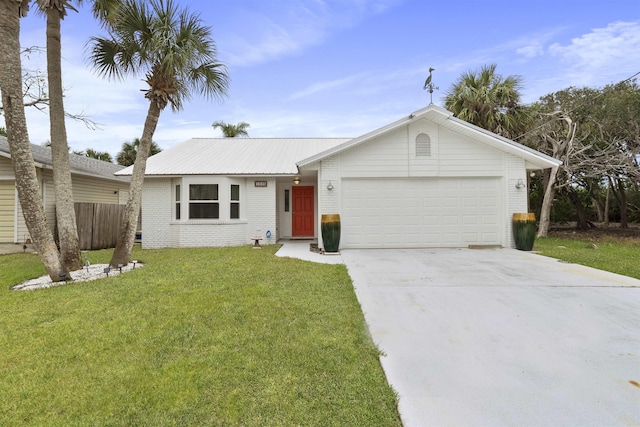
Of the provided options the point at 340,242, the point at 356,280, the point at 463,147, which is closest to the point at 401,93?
the point at 463,147

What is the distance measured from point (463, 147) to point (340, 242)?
16.7 ft

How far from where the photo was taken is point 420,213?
1032 cm

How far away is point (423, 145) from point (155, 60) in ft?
26.1

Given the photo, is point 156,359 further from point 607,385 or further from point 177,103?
point 177,103

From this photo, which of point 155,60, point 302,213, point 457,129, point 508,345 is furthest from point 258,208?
point 508,345

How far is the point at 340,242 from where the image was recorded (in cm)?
1024

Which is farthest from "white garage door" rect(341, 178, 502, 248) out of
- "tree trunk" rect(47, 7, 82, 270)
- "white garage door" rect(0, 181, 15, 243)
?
"white garage door" rect(0, 181, 15, 243)

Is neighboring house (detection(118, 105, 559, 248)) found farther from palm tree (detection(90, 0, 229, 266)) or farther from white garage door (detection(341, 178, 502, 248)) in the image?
palm tree (detection(90, 0, 229, 266))

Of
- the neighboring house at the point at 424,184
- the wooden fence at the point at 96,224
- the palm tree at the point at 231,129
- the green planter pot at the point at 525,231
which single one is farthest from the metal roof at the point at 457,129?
the palm tree at the point at 231,129

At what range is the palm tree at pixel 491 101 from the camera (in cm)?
1381

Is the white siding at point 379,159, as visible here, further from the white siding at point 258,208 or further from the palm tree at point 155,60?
the palm tree at point 155,60

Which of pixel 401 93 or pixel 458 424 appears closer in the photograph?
pixel 458 424

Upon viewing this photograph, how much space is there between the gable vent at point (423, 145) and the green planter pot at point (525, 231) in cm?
350

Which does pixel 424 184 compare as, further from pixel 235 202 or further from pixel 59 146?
pixel 59 146
